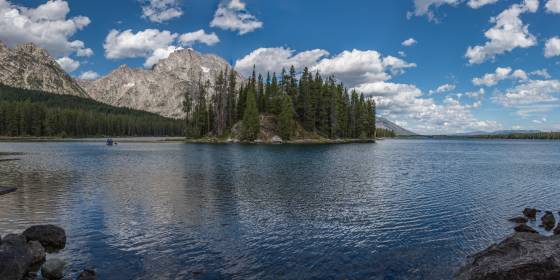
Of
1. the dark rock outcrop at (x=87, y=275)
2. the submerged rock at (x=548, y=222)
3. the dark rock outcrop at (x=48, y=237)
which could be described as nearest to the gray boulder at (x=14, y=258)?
the dark rock outcrop at (x=48, y=237)

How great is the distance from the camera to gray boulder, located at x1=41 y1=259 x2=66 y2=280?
16312mm

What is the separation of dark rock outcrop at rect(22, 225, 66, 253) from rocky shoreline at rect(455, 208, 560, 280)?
72.4ft

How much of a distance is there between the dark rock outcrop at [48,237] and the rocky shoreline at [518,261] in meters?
22.1

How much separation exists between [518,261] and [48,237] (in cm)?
2478

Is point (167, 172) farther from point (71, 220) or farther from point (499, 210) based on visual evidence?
point (499, 210)

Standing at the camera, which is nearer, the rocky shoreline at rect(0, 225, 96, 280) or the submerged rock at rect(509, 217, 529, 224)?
the rocky shoreline at rect(0, 225, 96, 280)

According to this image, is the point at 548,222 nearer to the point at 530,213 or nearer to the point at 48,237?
the point at 530,213

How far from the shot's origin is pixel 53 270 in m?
16.4

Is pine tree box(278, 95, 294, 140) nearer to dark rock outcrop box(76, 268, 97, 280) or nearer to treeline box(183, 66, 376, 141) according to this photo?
treeline box(183, 66, 376, 141)

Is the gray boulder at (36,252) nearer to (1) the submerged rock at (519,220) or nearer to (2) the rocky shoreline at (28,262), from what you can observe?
(2) the rocky shoreline at (28,262)

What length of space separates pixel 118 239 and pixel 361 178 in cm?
3735

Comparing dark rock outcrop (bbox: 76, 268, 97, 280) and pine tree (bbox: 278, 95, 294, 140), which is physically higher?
pine tree (bbox: 278, 95, 294, 140)

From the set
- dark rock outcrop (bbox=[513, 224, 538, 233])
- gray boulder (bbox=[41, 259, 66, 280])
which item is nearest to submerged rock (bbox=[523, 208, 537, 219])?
dark rock outcrop (bbox=[513, 224, 538, 233])

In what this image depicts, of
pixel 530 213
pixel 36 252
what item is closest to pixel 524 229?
pixel 530 213
